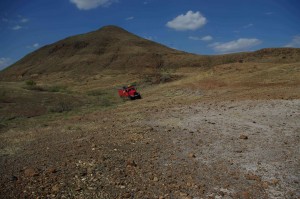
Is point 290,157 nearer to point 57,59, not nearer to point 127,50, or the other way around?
point 127,50

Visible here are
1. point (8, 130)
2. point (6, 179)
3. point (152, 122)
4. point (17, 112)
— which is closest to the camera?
point (6, 179)

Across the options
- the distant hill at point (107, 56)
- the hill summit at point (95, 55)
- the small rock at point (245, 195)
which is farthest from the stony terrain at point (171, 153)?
the hill summit at point (95, 55)

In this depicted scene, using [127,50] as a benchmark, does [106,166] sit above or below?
below

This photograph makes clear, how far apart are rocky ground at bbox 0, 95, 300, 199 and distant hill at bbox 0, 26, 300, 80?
4844cm

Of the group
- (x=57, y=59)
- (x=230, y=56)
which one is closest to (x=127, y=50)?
(x=57, y=59)

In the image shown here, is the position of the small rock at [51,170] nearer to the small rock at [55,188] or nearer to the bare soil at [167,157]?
the bare soil at [167,157]

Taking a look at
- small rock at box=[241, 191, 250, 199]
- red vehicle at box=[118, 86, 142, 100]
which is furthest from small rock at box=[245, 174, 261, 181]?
red vehicle at box=[118, 86, 142, 100]

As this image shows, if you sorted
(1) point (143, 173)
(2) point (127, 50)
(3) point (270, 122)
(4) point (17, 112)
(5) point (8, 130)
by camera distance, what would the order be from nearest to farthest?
(1) point (143, 173) < (3) point (270, 122) < (5) point (8, 130) < (4) point (17, 112) < (2) point (127, 50)

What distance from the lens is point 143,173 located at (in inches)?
279

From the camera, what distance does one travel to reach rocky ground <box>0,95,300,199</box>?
6.21 m

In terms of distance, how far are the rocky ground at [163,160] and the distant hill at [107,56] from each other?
48.4m

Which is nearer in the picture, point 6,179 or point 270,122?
point 6,179

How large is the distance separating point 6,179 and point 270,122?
8970mm

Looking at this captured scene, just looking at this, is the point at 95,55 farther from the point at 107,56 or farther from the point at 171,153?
the point at 171,153
